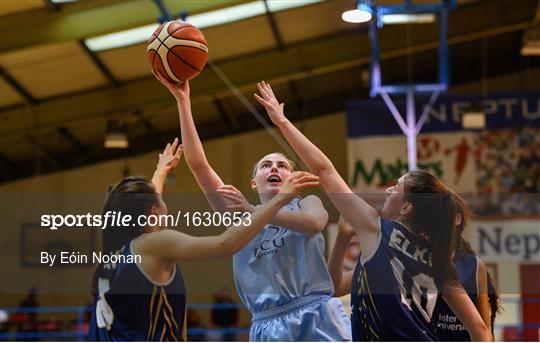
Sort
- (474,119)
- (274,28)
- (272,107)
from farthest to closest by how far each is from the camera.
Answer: (274,28) < (474,119) < (272,107)

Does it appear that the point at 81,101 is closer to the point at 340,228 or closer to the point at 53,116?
the point at 53,116

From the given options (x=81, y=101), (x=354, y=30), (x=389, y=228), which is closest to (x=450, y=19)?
(x=354, y=30)

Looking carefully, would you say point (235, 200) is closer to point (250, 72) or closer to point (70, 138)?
point (250, 72)

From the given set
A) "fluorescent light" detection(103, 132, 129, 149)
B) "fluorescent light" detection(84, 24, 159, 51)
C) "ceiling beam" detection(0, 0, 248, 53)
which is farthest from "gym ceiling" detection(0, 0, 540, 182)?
"fluorescent light" detection(103, 132, 129, 149)

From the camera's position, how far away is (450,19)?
1445cm

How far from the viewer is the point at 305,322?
5.02 metres

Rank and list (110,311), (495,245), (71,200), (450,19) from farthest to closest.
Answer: (450,19)
(495,245)
(71,200)
(110,311)

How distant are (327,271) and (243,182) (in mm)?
10357

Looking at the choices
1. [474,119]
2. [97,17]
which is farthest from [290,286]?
[474,119]

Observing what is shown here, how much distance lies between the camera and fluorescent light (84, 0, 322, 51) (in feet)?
39.0

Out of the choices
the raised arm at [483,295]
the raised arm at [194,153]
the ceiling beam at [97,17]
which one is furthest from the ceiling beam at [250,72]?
the raised arm at [483,295]

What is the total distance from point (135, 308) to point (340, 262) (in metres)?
1.19

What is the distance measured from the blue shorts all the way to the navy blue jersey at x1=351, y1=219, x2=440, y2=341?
7.9 inches

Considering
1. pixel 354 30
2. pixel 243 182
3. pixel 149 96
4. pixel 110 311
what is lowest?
pixel 110 311
